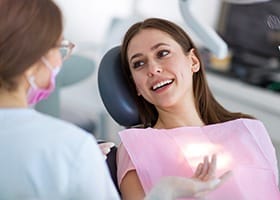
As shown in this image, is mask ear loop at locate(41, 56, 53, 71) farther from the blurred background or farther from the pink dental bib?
the blurred background

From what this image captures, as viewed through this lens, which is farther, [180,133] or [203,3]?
[203,3]

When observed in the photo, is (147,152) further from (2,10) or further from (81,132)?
(2,10)

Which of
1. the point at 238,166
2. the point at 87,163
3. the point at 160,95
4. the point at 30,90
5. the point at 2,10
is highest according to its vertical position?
the point at 2,10

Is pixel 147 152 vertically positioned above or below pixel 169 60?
below

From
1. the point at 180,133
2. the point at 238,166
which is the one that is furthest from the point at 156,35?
the point at 238,166

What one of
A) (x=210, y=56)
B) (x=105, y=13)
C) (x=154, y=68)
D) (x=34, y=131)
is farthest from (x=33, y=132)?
(x=105, y=13)

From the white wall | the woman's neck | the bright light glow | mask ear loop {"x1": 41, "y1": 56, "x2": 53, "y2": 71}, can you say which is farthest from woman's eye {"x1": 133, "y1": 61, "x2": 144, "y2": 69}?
the white wall

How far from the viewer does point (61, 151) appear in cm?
84

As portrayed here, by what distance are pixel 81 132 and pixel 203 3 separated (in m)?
2.30

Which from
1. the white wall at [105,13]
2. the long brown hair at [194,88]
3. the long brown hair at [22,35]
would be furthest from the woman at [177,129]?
the white wall at [105,13]

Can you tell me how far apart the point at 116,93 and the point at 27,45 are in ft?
2.25

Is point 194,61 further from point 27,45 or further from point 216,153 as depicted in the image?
point 27,45

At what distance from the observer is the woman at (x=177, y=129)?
1.36m

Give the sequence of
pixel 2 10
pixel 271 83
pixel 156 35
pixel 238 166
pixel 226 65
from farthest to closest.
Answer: pixel 226 65 → pixel 271 83 → pixel 156 35 → pixel 238 166 → pixel 2 10
